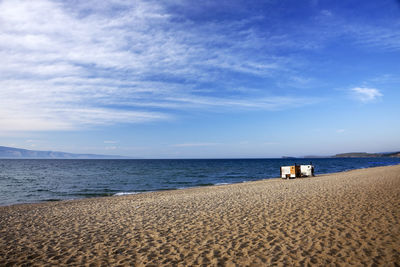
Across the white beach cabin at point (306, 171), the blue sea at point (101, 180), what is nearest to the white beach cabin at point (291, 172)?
the white beach cabin at point (306, 171)

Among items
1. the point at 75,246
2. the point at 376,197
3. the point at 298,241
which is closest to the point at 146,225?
the point at 75,246

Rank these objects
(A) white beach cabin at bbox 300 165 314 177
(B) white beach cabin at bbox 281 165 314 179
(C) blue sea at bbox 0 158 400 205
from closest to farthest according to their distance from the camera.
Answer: (C) blue sea at bbox 0 158 400 205, (B) white beach cabin at bbox 281 165 314 179, (A) white beach cabin at bbox 300 165 314 177

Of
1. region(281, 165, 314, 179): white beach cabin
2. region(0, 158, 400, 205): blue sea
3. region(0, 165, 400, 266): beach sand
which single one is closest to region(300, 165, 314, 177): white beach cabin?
region(281, 165, 314, 179): white beach cabin

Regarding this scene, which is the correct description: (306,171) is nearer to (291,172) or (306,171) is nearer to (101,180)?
(291,172)

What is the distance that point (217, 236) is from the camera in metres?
7.26

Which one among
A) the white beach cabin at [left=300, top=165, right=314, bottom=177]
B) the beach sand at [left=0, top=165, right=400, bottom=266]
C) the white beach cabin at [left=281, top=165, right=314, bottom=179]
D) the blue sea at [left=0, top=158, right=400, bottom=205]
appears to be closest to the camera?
the beach sand at [left=0, top=165, right=400, bottom=266]

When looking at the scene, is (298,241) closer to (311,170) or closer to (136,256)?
(136,256)

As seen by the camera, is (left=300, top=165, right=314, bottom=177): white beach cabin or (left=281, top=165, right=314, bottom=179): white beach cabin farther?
(left=300, top=165, right=314, bottom=177): white beach cabin

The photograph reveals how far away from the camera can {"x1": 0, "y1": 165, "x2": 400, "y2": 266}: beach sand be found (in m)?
5.73

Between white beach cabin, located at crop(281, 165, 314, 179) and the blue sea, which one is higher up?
white beach cabin, located at crop(281, 165, 314, 179)

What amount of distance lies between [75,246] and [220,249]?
431cm

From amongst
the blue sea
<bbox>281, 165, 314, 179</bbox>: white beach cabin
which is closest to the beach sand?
the blue sea

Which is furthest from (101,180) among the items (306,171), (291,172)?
(306,171)

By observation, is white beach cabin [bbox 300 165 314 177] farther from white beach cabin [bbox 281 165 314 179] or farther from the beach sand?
the beach sand
